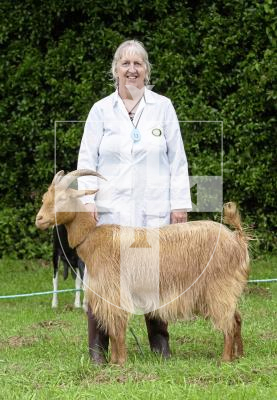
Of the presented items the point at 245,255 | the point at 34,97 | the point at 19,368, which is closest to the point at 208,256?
the point at 245,255

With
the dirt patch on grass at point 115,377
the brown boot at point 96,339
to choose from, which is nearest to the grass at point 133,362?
the dirt patch on grass at point 115,377

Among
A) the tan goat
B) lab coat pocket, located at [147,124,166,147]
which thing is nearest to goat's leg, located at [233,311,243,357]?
the tan goat

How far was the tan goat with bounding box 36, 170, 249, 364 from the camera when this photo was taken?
6.05m

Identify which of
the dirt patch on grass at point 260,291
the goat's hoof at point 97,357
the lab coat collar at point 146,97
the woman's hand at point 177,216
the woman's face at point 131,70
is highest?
the woman's face at point 131,70

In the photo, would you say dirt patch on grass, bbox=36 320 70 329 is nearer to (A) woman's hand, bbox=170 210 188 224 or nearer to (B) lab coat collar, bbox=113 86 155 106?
(A) woman's hand, bbox=170 210 188 224

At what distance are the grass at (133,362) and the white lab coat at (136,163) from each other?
1.04 meters

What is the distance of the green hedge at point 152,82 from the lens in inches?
444

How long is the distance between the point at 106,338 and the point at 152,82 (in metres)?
5.62

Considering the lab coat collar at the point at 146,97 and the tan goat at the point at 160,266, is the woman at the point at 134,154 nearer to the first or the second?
the lab coat collar at the point at 146,97

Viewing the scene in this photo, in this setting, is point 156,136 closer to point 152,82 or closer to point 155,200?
point 155,200

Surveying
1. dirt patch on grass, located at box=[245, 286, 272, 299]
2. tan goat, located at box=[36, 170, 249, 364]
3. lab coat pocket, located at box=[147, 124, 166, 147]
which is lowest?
dirt patch on grass, located at box=[245, 286, 272, 299]

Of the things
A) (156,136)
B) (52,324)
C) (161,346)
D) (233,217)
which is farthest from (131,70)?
(52,324)

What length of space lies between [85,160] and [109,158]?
0.17m

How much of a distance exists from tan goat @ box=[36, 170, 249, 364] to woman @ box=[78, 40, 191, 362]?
0.42 feet
